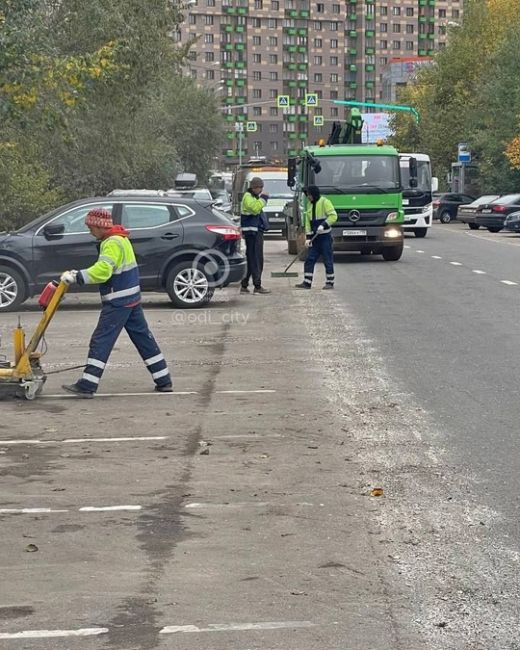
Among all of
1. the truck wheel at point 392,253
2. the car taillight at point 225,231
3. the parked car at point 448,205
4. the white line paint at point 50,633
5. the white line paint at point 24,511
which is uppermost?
the car taillight at point 225,231

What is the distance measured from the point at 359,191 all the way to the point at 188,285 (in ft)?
33.6

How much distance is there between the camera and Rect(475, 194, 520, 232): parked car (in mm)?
50312

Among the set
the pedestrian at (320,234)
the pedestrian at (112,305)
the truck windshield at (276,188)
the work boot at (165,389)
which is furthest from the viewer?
the truck windshield at (276,188)

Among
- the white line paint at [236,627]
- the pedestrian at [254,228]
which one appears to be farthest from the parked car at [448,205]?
the white line paint at [236,627]

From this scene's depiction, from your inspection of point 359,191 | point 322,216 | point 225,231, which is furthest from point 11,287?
point 359,191

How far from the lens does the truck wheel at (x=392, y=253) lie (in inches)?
1179

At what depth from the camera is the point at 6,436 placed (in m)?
9.58

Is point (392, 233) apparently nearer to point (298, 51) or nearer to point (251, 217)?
point (251, 217)

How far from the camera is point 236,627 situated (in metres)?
5.23

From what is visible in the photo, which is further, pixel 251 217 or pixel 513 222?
pixel 513 222

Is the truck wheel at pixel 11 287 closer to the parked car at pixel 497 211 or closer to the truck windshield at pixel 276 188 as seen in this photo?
the truck windshield at pixel 276 188

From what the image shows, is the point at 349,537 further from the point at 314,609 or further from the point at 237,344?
the point at 237,344

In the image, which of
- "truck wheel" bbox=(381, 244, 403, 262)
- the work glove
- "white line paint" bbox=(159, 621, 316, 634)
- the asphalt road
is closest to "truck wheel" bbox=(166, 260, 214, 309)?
the asphalt road

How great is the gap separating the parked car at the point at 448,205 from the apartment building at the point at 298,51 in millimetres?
99558
